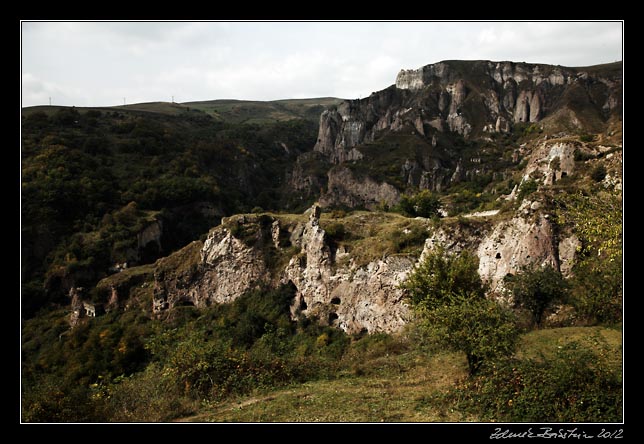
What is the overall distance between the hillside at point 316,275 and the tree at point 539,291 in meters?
0.14

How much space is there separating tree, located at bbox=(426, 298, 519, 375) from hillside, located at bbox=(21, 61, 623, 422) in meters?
0.17

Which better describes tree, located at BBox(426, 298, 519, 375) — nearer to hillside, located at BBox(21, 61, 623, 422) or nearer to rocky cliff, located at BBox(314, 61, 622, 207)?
hillside, located at BBox(21, 61, 623, 422)

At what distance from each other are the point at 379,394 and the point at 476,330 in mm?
4433

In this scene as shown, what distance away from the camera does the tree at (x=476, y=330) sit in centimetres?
1250

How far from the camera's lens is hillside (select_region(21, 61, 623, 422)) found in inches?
504

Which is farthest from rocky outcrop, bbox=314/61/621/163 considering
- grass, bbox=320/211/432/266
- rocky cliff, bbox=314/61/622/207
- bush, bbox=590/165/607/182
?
bush, bbox=590/165/607/182

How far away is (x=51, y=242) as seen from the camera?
67.7 metres

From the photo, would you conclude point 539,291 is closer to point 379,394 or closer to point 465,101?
point 379,394

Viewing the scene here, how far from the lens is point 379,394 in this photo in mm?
14320

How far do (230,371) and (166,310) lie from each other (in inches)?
1202

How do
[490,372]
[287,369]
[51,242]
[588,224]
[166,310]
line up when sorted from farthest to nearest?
[51,242]
[166,310]
[287,369]
[490,372]
[588,224]

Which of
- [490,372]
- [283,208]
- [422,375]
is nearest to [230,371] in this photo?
[422,375]
